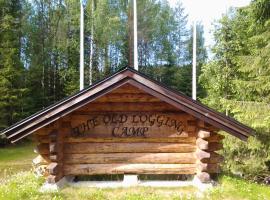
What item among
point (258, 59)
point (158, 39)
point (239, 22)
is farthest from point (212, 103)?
point (158, 39)

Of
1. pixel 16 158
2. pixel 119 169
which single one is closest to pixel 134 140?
pixel 119 169

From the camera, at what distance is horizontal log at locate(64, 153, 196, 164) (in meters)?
10.3

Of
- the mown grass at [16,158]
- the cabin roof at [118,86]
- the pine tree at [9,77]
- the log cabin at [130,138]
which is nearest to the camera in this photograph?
the cabin roof at [118,86]

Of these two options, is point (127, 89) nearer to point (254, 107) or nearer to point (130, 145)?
point (130, 145)

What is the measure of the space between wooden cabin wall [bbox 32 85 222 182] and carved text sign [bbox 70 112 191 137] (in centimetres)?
3

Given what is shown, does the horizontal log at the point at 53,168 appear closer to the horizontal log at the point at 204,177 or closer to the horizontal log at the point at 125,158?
the horizontal log at the point at 125,158

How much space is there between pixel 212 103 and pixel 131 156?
1489cm

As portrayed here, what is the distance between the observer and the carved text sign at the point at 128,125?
10.3 m

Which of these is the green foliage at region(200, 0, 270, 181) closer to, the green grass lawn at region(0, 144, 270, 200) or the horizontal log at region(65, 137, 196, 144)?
the green grass lawn at region(0, 144, 270, 200)

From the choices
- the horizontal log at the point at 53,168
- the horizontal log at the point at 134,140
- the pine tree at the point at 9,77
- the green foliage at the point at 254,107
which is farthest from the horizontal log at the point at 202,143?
the pine tree at the point at 9,77

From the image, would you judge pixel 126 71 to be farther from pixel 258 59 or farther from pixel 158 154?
pixel 258 59

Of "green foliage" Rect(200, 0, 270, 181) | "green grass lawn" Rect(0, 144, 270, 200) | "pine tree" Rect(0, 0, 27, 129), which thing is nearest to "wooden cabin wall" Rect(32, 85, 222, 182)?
"green grass lawn" Rect(0, 144, 270, 200)

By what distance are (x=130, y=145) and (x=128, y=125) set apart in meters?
0.60

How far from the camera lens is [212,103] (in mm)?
24078
